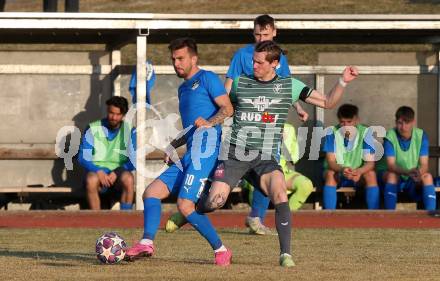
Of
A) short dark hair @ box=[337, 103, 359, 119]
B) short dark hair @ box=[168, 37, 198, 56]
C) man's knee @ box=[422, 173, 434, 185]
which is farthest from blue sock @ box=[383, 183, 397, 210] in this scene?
short dark hair @ box=[168, 37, 198, 56]

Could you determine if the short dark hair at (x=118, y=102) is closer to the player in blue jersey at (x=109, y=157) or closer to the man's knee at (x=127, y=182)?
the player in blue jersey at (x=109, y=157)

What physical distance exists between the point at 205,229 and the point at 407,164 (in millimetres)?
7640

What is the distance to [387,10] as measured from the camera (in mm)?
41656

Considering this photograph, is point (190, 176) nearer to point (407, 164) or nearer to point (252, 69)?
point (252, 69)

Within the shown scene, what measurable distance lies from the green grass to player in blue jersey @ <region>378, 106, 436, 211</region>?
286 cm

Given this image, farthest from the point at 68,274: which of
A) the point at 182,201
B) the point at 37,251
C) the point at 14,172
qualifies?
the point at 14,172

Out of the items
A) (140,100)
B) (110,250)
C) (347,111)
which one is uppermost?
(140,100)

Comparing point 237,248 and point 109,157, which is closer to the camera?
point 237,248

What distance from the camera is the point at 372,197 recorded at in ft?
53.7

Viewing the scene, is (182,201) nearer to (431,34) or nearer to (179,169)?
(179,169)

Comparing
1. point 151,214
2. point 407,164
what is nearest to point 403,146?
point 407,164

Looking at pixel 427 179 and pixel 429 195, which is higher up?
pixel 427 179

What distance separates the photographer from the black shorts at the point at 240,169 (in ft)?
31.3

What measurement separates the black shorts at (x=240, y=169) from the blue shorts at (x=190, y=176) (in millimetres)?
90
